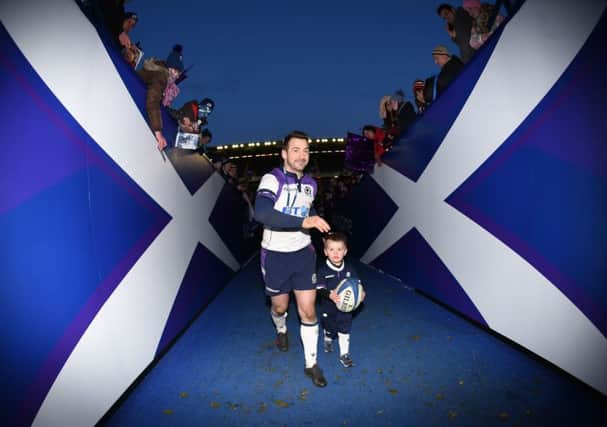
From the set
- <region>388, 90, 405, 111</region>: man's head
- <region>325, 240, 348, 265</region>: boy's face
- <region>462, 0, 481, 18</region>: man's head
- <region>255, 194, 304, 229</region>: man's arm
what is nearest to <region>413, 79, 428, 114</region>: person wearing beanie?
<region>388, 90, 405, 111</region>: man's head

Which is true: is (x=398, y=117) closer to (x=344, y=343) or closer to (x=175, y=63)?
(x=175, y=63)

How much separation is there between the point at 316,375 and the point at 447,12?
3795mm

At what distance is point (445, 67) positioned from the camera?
339cm

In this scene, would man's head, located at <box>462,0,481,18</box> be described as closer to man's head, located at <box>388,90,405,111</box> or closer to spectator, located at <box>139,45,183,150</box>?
man's head, located at <box>388,90,405,111</box>

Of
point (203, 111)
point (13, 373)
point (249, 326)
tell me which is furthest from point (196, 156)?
point (13, 373)

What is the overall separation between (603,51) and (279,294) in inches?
101

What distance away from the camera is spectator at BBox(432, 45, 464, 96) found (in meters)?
3.27

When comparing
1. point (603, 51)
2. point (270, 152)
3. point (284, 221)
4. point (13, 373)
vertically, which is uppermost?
point (603, 51)

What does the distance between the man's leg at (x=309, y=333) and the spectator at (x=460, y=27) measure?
2709 millimetres

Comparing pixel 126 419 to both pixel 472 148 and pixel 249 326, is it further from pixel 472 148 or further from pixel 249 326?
pixel 472 148

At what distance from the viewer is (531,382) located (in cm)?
214

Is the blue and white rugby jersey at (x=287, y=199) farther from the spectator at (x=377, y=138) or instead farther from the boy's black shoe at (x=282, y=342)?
the spectator at (x=377, y=138)

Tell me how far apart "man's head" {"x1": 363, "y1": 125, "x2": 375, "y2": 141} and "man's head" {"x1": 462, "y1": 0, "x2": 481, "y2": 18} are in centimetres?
251

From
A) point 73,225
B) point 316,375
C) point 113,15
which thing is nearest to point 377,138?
point 113,15
